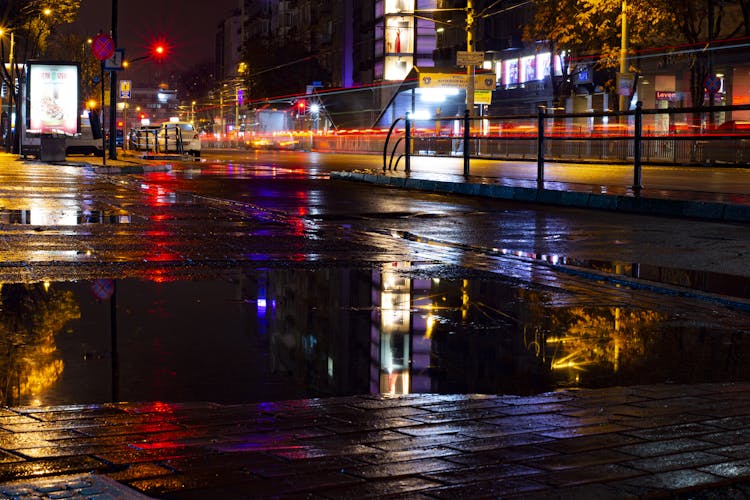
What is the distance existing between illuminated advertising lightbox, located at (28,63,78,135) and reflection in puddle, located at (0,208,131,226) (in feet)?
87.3

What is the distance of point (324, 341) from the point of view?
696 centimetres

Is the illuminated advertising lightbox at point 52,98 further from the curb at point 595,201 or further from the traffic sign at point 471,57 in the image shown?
the curb at point 595,201

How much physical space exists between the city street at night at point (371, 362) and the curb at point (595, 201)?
240 cm

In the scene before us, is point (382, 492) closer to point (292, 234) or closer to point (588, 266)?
point (588, 266)

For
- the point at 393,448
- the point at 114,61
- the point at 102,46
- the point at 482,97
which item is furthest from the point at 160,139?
the point at 393,448

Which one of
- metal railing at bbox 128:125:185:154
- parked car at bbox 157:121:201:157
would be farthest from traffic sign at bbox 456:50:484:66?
parked car at bbox 157:121:201:157

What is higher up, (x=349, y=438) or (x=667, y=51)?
(x=667, y=51)

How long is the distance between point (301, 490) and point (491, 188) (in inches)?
704

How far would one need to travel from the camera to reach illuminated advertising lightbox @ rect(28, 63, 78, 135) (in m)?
41.7

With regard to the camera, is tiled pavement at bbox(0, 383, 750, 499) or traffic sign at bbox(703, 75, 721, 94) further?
traffic sign at bbox(703, 75, 721, 94)

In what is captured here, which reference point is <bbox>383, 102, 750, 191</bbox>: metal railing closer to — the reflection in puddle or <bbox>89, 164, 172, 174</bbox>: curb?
<bbox>89, 164, 172, 174</bbox>: curb

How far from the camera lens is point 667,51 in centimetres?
5106

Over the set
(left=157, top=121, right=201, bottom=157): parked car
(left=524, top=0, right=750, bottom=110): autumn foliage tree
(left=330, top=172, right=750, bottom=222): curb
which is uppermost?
(left=524, top=0, right=750, bottom=110): autumn foliage tree

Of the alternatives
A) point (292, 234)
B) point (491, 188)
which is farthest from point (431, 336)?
point (491, 188)
